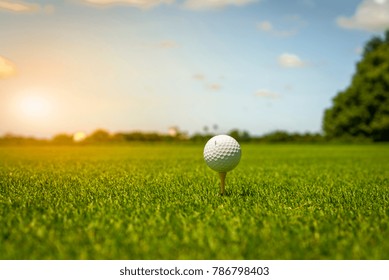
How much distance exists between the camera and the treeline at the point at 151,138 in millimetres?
32719

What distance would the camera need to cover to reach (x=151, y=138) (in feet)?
121

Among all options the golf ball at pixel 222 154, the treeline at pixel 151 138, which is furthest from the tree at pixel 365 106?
the golf ball at pixel 222 154

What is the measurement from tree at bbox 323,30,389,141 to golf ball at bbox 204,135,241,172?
37330 mm

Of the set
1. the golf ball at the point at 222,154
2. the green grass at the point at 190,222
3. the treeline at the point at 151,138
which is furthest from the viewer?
the treeline at the point at 151,138

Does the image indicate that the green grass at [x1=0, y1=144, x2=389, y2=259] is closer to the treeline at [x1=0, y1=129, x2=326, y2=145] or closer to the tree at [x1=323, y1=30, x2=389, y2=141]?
the treeline at [x1=0, y1=129, x2=326, y2=145]

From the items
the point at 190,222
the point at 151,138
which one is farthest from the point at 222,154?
the point at 151,138

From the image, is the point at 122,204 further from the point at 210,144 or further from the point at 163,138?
the point at 163,138

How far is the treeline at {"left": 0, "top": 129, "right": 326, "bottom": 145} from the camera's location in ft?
107

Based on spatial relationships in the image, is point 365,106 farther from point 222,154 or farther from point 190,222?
→ point 190,222

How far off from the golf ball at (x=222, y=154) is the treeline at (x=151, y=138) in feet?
92.3

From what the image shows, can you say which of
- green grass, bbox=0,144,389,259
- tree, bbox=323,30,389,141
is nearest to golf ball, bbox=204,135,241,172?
green grass, bbox=0,144,389,259

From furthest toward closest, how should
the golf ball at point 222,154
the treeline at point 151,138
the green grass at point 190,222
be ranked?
the treeline at point 151,138
the golf ball at point 222,154
the green grass at point 190,222

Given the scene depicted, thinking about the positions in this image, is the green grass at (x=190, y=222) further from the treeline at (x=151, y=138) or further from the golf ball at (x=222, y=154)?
the treeline at (x=151, y=138)
